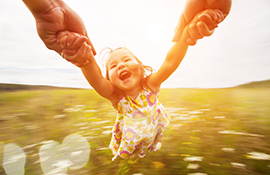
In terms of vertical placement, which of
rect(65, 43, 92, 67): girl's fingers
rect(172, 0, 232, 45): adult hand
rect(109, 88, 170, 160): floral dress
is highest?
rect(172, 0, 232, 45): adult hand

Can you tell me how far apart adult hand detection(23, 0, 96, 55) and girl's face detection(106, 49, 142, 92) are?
1.43ft

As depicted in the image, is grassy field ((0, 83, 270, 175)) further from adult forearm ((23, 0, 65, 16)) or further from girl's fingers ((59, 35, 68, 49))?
adult forearm ((23, 0, 65, 16))

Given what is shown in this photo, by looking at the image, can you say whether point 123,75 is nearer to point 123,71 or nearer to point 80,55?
point 123,71

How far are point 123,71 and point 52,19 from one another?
0.58 meters

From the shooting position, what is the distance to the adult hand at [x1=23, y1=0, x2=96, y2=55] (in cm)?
77

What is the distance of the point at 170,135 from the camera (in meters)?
2.29

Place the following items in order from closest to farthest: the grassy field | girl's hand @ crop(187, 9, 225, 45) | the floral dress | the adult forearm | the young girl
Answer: the adult forearm
girl's hand @ crop(187, 9, 225, 45)
the young girl
the floral dress
the grassy field

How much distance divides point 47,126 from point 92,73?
7.76 ft

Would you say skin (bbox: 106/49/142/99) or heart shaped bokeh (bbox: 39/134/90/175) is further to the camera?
heart shaped bokeh (bbox: 39/134/90/175)

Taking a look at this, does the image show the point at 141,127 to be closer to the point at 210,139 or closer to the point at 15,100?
the point at 210,139

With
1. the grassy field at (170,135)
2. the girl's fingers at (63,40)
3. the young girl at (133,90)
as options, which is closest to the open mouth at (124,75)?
the young girl at (133,90)

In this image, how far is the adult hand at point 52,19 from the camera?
77cm

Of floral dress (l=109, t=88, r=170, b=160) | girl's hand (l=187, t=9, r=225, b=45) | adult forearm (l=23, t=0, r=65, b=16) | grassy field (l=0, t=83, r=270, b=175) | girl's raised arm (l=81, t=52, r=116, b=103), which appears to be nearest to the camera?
adult forearm (l=23, t=0, r=65, b=16)

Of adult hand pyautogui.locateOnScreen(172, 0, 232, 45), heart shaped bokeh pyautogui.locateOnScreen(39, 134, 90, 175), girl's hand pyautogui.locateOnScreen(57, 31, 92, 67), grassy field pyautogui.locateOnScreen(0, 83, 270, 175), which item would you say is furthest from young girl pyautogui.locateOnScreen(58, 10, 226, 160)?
heart shaped bokeh pyautogui.locateOnScreen(39, 134, 90, 175)
